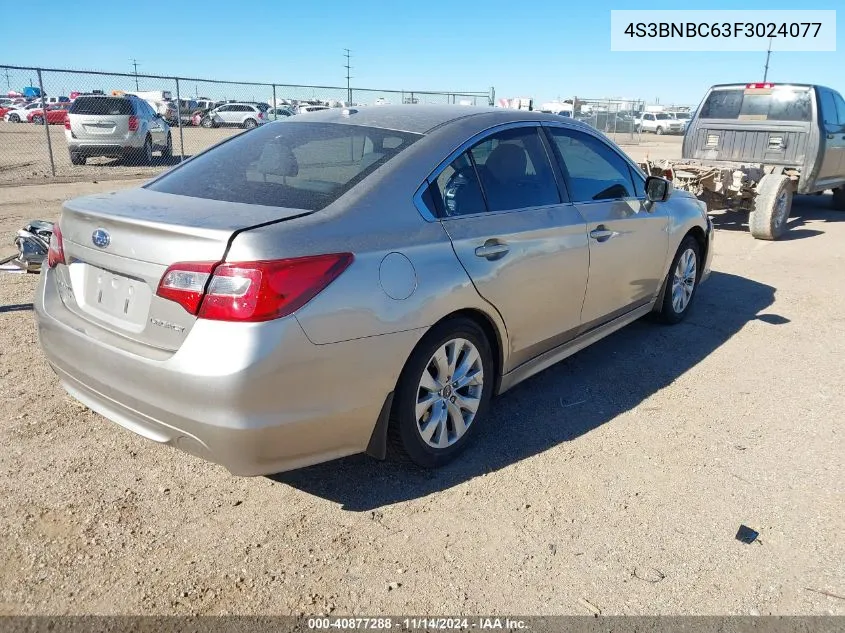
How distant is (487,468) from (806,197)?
554 inches

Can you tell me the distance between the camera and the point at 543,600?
94.0 inches

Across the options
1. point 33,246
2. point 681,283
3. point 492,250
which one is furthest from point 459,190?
point 33,246

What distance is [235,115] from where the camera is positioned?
121 feet

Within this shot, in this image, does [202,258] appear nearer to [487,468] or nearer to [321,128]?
[321,128]

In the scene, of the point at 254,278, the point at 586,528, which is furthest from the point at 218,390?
the point at 586,528

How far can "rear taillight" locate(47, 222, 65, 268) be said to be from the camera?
2.98 metres

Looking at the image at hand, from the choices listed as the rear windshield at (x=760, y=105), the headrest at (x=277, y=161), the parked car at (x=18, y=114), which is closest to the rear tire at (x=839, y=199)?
the rear windshield at (x=760, y=105)

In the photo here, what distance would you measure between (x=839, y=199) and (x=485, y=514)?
12.2 meters

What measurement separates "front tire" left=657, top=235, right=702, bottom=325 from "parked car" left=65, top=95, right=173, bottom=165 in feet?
45.9

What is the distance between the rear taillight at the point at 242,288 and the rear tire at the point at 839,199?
12460mm

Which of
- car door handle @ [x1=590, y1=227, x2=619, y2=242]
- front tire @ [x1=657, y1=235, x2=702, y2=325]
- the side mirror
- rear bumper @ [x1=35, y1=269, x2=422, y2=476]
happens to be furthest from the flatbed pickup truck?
rear bumper @ [x1=35, y1=269, x2=422, y2=476]

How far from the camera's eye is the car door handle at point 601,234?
12.8ft

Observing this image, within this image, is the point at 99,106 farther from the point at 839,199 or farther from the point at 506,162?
the point at 839,199

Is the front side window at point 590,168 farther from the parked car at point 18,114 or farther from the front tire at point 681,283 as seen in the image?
the parked car at point 18,114
